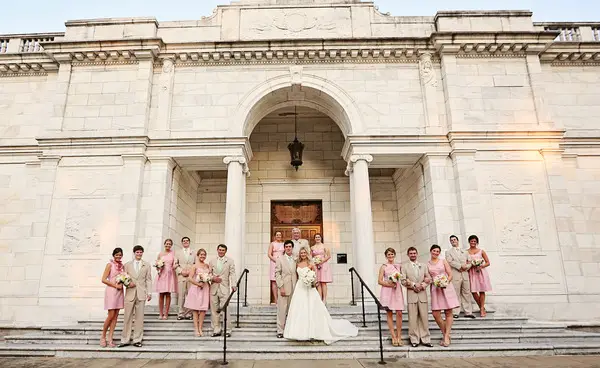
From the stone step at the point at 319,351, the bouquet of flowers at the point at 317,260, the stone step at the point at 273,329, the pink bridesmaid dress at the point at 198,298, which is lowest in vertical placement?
the stone step at the point at 319,351

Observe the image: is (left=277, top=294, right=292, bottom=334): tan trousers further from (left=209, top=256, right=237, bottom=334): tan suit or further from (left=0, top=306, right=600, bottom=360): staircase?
(left=209, top=256, right=237, bottom=334): tan suit

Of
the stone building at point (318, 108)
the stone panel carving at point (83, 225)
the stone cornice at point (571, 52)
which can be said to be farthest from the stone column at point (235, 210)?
the stone cornice at point (571, 52)

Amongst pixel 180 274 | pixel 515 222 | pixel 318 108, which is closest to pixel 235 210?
pixel 180 274

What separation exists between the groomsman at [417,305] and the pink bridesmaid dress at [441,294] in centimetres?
22

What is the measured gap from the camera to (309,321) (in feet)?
22.5

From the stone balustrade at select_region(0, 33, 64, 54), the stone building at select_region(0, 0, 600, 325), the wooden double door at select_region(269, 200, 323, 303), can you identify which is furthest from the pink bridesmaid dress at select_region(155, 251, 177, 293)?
the stone balustrade at select_region(0, 33, 64, 54)

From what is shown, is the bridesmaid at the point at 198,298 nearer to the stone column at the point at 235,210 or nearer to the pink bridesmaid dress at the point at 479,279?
the stone column at the point at 235,210

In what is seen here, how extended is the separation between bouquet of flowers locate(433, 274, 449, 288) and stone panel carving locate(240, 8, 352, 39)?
7416mm

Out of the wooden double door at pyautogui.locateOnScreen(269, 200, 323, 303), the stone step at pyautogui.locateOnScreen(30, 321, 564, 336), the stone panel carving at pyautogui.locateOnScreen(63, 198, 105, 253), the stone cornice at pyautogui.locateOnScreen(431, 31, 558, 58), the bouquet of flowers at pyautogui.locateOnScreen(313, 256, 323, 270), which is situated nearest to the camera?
the stone step at pyautogui.locateOnScreen(30, 321, 564, 336)

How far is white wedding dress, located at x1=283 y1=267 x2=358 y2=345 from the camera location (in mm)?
6758

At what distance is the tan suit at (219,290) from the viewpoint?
7246mm

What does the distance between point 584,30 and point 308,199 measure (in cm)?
995

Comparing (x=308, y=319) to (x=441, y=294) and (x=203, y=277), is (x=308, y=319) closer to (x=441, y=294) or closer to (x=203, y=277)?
(x=203, y=277)

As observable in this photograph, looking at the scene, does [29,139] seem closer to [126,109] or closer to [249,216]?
[126,109]
